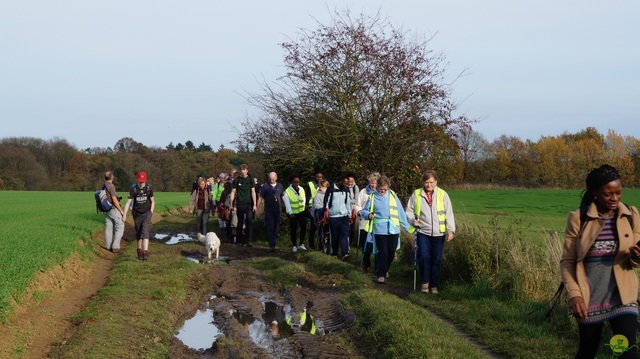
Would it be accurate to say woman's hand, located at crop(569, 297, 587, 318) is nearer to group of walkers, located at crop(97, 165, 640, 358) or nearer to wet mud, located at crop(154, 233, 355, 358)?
group of walkers, located at crop(97, 165, 640, 358)

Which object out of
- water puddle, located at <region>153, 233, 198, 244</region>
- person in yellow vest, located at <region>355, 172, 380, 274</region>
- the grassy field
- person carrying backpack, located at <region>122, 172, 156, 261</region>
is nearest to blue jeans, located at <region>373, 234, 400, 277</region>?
the grassy field

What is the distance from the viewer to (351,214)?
646 inches

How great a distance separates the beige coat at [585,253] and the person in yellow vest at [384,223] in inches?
283

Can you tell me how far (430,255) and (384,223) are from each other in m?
1.55

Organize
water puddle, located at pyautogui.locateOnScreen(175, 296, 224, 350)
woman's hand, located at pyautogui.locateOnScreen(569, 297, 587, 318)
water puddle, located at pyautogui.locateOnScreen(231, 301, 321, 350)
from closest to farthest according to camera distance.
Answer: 1. woman's hand, located at pyautogui.locateOnScreen(569, 297, 587, 318)
2. water puddle, located at pyautogui.locateOnScreen(175, 296, 224, 350)
3. water puddle, located at pyautogui.locateOnScreen(231, 301, 321, 350)

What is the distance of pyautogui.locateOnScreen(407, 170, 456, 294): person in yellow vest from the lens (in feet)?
37.3

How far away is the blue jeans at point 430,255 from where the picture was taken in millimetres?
11438

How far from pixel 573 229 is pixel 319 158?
14904 millimetres

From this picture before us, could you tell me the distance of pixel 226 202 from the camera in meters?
20.8

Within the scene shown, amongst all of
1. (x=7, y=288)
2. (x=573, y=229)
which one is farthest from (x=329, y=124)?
(x=573, y=229)

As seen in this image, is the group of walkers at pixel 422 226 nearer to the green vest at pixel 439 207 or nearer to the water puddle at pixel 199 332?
the green vest at pixel 439 207

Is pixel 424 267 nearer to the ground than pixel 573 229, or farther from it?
nearer to the ground

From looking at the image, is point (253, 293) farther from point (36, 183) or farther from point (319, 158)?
point (36, 183)

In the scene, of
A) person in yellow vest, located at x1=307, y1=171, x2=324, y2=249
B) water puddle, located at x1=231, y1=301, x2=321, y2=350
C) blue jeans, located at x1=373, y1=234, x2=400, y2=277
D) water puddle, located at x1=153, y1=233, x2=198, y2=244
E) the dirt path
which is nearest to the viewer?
the dirt path
